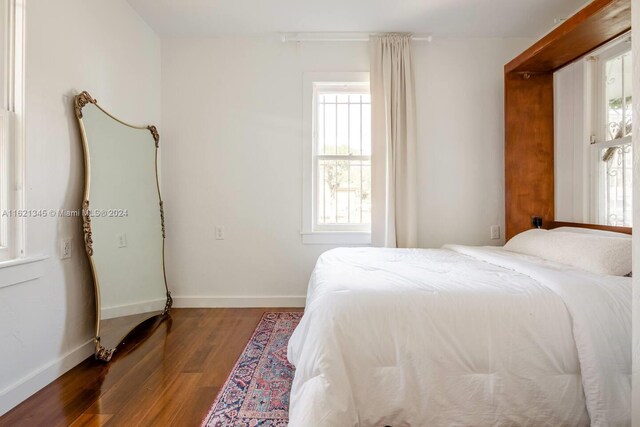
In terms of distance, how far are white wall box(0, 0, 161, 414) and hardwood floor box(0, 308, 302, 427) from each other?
0.16m

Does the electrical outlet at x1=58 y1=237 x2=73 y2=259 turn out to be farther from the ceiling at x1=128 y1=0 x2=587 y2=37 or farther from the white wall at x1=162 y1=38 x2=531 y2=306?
the ceiling at x1=128 y1=0 x2=587 y2=37

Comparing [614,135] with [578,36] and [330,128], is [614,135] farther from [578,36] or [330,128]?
[330,128]

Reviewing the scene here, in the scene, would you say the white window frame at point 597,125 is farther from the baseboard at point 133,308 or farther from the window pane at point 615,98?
the baseboard at point 133,308

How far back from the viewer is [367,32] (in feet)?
9.74

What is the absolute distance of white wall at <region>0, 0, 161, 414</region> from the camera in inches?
65.6

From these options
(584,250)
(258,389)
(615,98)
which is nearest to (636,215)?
(584,250)

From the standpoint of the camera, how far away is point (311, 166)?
10.0 ft

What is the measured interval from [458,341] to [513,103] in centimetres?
247

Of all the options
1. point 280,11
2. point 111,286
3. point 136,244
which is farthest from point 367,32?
point 111,286

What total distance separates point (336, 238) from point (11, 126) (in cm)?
239

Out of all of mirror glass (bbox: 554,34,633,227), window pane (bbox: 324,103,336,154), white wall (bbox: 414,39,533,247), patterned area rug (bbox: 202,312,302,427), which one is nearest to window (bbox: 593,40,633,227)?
mirror glass (bbox: 554,34,633,227)

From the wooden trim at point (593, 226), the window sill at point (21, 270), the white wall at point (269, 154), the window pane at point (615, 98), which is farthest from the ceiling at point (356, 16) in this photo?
the window sill at point (21, 270)

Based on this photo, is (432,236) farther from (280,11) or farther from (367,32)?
(280,11)

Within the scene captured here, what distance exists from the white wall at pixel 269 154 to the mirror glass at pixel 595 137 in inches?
19.6
